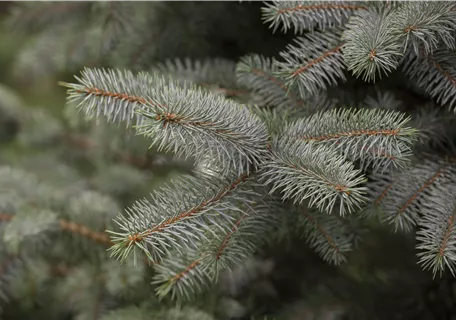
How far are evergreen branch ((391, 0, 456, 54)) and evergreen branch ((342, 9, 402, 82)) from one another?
1 centimetres

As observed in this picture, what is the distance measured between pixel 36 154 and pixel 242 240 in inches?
40.5

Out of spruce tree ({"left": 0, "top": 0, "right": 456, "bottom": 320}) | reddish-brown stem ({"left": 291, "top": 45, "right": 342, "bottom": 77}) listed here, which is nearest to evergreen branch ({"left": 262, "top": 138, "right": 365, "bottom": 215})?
spruce tree ({"left": 0, "top": 0, "right": 456, "bottom": 320})

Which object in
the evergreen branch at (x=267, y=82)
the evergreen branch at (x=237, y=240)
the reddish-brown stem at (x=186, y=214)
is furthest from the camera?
the evergreen branch at (x=267, y=82)

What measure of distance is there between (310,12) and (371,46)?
0.47 ft

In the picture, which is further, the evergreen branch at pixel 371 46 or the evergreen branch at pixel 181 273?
the evergreen branch at pixel 181 273

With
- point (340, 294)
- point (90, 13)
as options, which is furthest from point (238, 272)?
point (90, 13)

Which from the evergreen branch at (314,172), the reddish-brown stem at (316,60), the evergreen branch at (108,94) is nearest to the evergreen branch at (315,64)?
the reddish-brown stem at (316,60)

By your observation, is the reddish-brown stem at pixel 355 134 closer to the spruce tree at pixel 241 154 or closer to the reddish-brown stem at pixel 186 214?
the spruce tree at pixel 241 154

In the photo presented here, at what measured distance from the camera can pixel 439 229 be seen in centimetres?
69

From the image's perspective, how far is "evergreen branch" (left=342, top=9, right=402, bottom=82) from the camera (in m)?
0.65

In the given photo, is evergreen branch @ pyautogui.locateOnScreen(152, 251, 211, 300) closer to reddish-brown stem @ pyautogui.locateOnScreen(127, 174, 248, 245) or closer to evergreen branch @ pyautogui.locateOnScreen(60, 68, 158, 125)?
reddish-brown stem @ pyautogui.locateOnScreen(127, 174, 248, 245)

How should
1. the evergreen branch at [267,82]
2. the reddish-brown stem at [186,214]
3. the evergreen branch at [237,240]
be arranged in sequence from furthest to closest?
the evergreen branch at [267,82], the evergreen branch at [237,240], the reddish-brown stem at [186,214]

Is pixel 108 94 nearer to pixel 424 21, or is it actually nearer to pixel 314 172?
pixel 314 172

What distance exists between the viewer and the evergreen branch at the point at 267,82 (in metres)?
0.85
